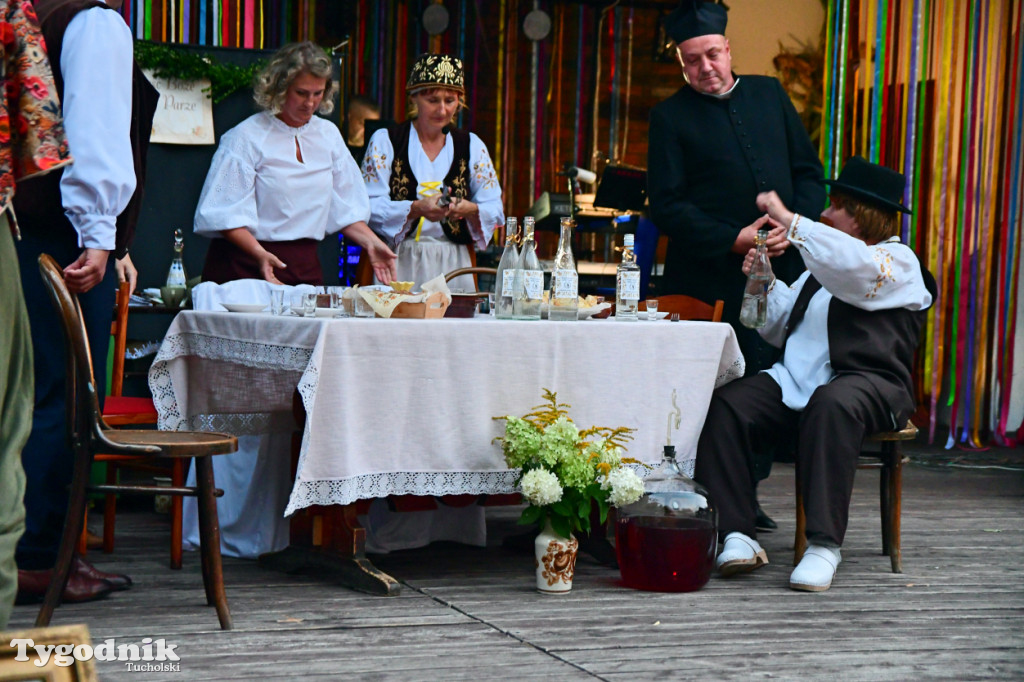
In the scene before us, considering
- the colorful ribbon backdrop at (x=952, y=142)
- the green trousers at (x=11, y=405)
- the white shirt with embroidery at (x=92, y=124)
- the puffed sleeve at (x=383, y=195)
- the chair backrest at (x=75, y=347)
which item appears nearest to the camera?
the green trousers at (x=11, y=405)

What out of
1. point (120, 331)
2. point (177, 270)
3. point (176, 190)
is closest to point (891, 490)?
point (120, 331)

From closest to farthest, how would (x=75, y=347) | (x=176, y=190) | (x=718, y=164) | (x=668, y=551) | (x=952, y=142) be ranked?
(x=75, y=347) < (x=668, y=551) < (x=718, y=164) < (x=176, y=190) < (x=952, y=142)

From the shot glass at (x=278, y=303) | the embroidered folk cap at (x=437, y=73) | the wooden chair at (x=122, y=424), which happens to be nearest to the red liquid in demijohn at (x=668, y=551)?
the shot glass at (x=278, y=303)

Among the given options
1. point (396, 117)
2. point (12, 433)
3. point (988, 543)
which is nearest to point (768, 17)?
point (396, 117)

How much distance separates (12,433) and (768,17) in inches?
267

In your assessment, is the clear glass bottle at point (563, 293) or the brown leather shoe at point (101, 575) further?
the clear glass bottle at point (563, 293)

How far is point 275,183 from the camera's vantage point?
3.74 meters

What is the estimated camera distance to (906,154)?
591 cm

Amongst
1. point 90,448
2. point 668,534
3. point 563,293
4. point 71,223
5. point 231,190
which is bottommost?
point 668,534

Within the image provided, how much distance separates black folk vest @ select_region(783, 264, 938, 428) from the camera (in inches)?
129

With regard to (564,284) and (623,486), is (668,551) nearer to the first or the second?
(623,486)

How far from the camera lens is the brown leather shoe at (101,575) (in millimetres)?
2825

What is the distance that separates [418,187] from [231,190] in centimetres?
94

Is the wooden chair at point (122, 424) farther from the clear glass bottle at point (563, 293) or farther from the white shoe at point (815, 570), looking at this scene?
the white shoe at point (815, 570)
